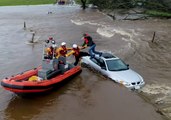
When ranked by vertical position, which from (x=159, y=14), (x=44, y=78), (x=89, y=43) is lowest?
(x=44, y=78)

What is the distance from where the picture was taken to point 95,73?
19.1 meters

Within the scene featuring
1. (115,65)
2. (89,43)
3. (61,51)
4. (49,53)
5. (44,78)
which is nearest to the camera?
(44,78)

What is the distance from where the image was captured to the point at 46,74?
1606 centimetres

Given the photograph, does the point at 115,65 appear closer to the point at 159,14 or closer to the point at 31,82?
the point at 31,82

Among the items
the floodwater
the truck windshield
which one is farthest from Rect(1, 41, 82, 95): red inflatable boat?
the truck windshield

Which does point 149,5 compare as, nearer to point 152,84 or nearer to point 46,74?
point 152,84

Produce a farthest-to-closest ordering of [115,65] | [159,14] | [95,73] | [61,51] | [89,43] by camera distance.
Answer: [159,14]
[89,43]
[95,73]
[115,65]
[61,51]

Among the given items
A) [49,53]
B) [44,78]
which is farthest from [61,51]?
[44,78]

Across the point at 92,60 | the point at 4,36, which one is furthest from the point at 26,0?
the point at 92,60

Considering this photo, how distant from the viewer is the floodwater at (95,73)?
1432 cm

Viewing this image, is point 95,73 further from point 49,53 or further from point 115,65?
point 49,53

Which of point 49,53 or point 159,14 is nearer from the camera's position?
point 49,53

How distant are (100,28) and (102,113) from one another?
24.2 m

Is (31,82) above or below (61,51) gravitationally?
below
